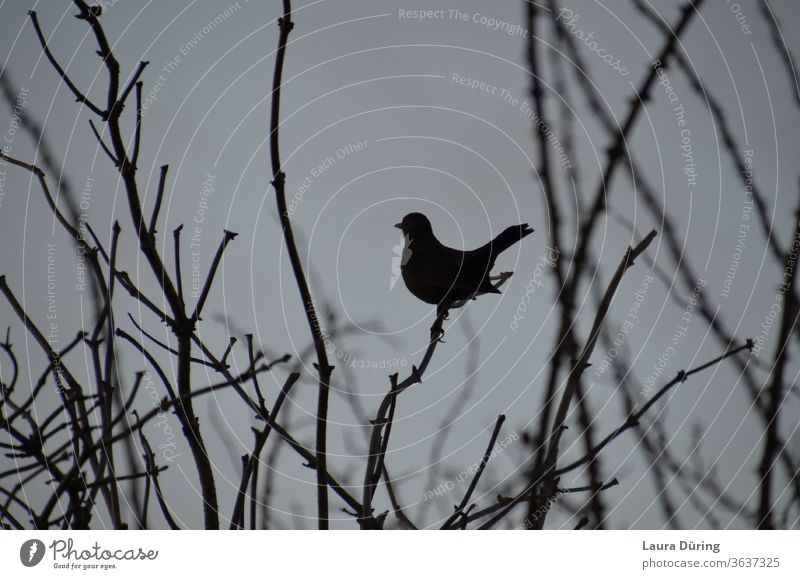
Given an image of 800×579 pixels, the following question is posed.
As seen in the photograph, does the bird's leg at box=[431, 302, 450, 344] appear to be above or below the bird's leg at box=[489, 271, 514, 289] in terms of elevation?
below

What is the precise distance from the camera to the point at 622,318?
772 millimetres

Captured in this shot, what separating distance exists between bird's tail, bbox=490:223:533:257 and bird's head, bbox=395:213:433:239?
8 centimetres

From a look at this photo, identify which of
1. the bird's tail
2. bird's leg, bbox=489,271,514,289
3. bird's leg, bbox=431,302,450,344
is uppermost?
the bird's tail

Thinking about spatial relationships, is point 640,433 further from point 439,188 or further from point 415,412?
point 439,188

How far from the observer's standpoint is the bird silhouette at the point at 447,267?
736mm

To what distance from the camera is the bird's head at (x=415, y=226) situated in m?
0.77

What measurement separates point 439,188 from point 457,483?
0.32 metres

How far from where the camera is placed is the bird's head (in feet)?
2.52

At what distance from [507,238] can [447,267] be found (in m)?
0.07

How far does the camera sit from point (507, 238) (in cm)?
73

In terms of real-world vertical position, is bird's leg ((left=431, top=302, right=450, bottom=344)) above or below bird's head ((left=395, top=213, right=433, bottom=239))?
below

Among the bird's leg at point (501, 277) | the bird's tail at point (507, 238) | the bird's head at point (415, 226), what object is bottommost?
the bird's leg at point (501, 277)

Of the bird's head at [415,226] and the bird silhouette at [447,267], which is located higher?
the bird's head at [415,226]
